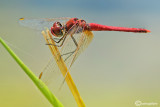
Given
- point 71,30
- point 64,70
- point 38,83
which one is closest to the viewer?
point 38,83

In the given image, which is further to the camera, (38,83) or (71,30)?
(71,30)

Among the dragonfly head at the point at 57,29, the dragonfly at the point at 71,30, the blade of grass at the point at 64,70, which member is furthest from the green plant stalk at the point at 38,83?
the dragonfly head at the point at 57,29

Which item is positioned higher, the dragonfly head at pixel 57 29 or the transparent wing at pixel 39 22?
the transparent wing at pixel 39 22

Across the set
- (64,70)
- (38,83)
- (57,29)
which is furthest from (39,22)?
(38,83)

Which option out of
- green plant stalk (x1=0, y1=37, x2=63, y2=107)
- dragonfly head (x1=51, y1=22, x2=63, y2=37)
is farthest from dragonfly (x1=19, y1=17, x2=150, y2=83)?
green plant stalk (x1=0, y1=37, x2=63, y2=107)

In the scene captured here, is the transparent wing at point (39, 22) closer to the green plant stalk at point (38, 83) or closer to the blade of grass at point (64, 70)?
the blade of grass at point (64, 70)

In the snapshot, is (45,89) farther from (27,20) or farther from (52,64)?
(27,20)

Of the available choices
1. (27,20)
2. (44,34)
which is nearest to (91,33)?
(44,34)

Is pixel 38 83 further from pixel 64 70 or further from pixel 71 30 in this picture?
pixel 71 30
